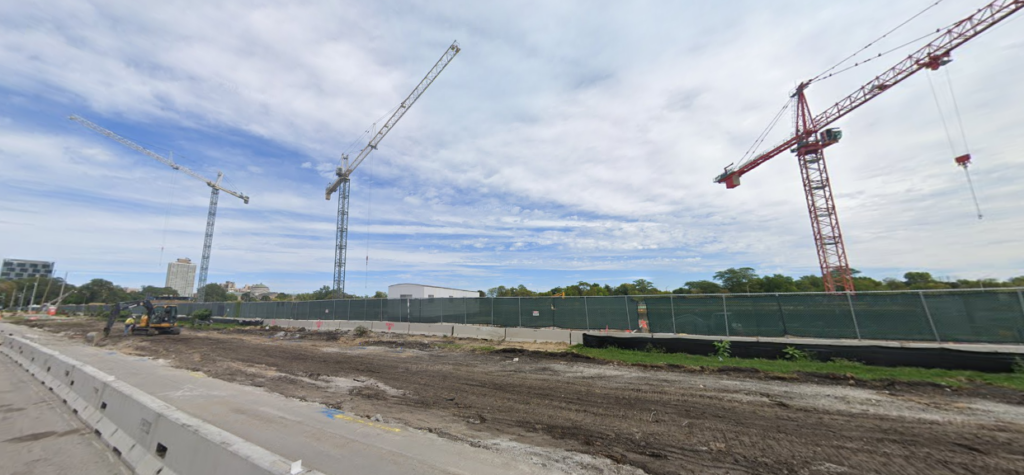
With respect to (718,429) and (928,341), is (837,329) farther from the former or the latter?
(718,429)

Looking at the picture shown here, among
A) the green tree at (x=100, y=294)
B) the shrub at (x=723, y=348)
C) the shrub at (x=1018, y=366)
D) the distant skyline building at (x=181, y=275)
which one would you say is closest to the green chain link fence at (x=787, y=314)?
the shrub at (x=1018, y=366)

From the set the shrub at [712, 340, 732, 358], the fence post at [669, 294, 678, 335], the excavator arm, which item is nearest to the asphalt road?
the shrub at [712, 340, 732, 358]

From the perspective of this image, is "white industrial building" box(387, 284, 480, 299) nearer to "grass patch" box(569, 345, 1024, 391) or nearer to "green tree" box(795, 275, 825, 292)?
"grass patch" box(569, 345, 1024, 391)

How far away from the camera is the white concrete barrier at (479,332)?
20531 millimetres

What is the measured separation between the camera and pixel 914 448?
4914 mm

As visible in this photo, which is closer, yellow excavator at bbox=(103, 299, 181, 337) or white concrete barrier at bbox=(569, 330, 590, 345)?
white concrete barrier at bbox=(569, 330, 590, 345)

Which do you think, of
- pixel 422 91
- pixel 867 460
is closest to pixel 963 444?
pixel 867 460

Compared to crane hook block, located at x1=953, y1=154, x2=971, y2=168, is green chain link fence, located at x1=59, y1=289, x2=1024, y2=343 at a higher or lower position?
lower

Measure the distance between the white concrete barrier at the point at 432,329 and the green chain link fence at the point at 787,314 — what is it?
138 cm

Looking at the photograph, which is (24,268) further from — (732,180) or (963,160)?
(963,160)

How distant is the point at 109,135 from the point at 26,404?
98.8 metres

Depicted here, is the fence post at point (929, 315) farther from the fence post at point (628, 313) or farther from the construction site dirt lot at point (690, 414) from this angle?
the fence post at point (628, 313)

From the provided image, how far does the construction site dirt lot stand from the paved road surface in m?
0.48

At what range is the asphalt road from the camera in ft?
15.4
